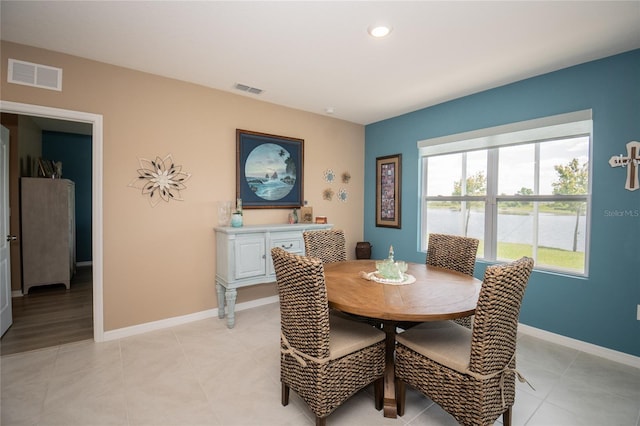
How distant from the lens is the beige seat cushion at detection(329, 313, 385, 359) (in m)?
1.70

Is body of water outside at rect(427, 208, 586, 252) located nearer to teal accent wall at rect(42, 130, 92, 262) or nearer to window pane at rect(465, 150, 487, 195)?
window pane at rect(465, 150, 487, 195)

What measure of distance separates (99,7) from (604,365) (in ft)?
15.1

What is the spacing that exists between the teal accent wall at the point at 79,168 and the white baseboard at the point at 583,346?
7.40m

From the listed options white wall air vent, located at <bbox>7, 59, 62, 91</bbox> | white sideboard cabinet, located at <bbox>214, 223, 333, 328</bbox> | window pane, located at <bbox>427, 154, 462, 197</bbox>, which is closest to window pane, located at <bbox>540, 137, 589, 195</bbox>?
window pane, located at <bbox>427, 154, 462, 197</bbox>

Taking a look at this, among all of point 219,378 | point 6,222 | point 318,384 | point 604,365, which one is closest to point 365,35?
point 318,384

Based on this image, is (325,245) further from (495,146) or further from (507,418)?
(495,146)

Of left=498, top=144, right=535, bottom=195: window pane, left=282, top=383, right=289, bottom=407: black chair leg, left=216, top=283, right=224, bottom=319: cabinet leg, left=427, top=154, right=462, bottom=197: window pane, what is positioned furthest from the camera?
left=427, top=154, right=462, bottom=197: window pane

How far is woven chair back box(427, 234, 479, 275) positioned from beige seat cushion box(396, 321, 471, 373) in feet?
2.31

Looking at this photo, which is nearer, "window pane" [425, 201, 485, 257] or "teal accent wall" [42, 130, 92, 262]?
"window pane" [425, 201, 485, 257]

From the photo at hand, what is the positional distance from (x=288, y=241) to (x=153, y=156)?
1.68 metres

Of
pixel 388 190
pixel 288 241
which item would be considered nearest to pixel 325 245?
pixel 288 241

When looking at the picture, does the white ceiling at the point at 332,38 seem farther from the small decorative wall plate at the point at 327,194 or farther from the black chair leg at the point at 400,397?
the black chair leg at the point at 400,397

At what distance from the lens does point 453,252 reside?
2646mm

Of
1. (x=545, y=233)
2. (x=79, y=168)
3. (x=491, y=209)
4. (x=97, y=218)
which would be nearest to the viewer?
(x=97, y=218)
